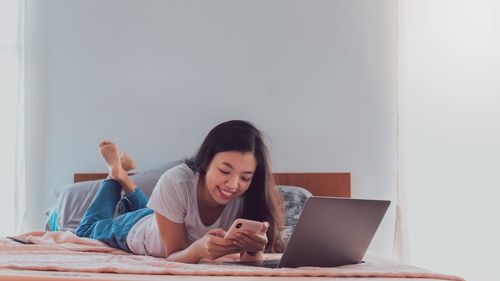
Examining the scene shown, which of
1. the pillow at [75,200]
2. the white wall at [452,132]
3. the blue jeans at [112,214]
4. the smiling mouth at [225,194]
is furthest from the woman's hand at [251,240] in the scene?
the white wall at [452,132]

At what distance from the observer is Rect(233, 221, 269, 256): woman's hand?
198cm

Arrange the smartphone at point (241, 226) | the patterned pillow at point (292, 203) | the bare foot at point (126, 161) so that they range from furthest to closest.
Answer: the bare foot at point (126, 161) < the patterned pillow at point (292, 203) < the smartphone at point (241, 226)

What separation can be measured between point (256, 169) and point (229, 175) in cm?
15

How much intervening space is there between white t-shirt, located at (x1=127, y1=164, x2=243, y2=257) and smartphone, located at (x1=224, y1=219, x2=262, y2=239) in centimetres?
34

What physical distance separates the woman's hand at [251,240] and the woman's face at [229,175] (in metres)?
0.25

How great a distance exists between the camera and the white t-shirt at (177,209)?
7.32ft

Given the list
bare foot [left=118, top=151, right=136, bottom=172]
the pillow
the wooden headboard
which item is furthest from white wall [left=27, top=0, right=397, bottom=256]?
bare foot [left=118, top=151, right=136, bottom=172]

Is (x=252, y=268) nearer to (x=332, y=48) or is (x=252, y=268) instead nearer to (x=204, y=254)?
(x=204, y=254)

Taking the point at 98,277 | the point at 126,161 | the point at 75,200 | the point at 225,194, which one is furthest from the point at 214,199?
the point at 75,200

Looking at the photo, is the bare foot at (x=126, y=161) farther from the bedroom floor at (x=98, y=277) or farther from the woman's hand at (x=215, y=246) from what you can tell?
the bedroom floor at (x=98, y=277)

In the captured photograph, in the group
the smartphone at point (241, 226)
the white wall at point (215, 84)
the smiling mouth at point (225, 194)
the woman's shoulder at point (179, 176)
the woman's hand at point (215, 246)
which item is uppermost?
the white wall at point (215, 84)

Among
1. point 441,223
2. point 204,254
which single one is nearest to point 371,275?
Answer: point 204,254

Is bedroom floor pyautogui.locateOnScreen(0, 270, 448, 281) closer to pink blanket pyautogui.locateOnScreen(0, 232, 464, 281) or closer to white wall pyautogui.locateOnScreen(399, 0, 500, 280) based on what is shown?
pink blanket pyautogui.locateOnScreen(0, 232, 464, 281)

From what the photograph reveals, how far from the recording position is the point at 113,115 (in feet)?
12.2
